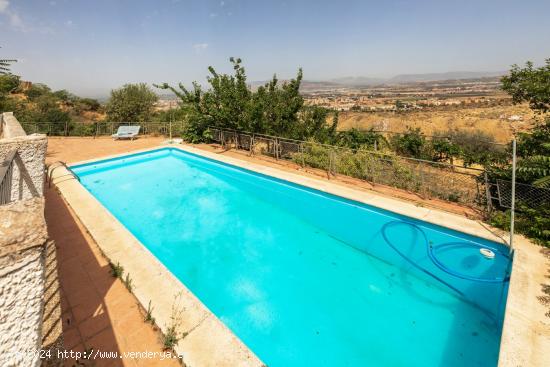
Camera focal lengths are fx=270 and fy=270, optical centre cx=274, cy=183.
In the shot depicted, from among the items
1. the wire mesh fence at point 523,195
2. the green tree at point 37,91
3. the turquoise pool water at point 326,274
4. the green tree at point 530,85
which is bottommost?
the turquoise pool water at point 326,274

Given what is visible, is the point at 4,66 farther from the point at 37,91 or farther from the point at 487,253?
the point at 37,91

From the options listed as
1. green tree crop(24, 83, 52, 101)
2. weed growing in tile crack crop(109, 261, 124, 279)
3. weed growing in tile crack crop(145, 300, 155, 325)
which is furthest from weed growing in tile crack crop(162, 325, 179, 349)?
green tree crop(24, 83, 52, 101)

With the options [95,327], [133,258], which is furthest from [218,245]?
[95,327]

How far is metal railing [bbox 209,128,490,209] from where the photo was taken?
7.67 metres

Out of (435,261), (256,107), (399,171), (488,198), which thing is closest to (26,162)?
(435,261)

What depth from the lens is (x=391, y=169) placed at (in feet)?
29.6

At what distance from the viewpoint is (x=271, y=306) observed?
17.6 ft

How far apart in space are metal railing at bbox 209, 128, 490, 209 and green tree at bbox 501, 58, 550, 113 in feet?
6.63

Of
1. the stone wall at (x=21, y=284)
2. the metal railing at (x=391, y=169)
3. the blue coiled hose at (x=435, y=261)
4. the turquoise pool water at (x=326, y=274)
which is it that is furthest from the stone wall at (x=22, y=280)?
the metal railing at (x=391, y=169)

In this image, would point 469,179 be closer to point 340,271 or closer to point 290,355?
point 340,271

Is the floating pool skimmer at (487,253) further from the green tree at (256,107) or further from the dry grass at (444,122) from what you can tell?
the dry grass at (444,122)

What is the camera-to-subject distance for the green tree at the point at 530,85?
6449mm

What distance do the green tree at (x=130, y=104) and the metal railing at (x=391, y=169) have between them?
66.9 ft

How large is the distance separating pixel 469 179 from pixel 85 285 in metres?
9.33
